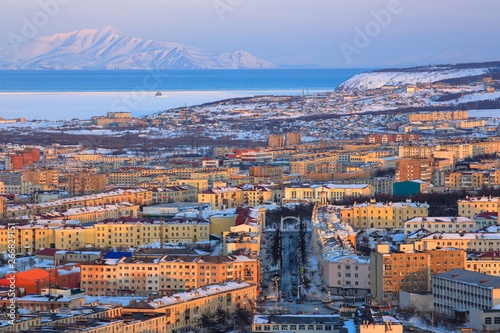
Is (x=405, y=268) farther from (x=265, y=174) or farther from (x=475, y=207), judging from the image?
(x=265, y=174)

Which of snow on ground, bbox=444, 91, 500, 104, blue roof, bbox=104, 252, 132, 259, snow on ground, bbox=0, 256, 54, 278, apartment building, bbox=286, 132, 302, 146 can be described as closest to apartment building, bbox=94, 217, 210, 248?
snow on ground, bbox=0, 256, 54, 278

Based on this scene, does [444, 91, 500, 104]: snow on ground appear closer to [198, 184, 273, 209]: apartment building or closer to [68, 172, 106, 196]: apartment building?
A: [68, 172, 106, 196]: apartment building

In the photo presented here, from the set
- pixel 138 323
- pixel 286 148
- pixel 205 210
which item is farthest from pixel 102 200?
pixel 286 148

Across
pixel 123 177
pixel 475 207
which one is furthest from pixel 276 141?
pixel 475 207

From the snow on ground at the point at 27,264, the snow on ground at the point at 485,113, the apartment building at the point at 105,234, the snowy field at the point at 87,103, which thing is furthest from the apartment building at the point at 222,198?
the snowy field at the point at 87,103

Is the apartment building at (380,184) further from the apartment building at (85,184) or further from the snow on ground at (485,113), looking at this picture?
the snow on ground at (485,113)

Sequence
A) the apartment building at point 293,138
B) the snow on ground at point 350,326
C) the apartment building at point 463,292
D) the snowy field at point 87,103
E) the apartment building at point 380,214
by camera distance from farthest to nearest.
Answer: the snowy field at point 87,103 → the apartment building at point 293,138 → the apartment building at point 380,214 → the apartment building at point 463,292 → the snow on ground at point 350,326

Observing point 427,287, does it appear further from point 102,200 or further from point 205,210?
point 102,200
